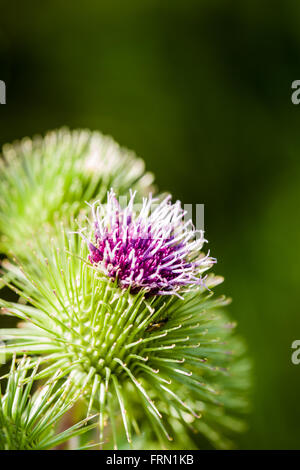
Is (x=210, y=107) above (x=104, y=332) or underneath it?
above

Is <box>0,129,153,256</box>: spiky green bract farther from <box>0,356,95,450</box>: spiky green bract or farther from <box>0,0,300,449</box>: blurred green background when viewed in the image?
<box>0,0,300,449</box>: blurred green background

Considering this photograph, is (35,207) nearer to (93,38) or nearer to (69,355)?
(69,355)

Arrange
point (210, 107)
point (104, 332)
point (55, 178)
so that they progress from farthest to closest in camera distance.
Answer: point (210, 107)
point (55, 178)
point (104, 332)

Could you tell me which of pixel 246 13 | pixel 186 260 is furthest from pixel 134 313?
pixel 246 13

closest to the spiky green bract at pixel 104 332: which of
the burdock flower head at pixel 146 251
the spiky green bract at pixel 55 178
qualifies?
the burdock flower head at pixel 146 251

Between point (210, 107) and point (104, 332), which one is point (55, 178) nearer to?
point (104, 332)

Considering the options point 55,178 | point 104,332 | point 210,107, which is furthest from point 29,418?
point 210,107
